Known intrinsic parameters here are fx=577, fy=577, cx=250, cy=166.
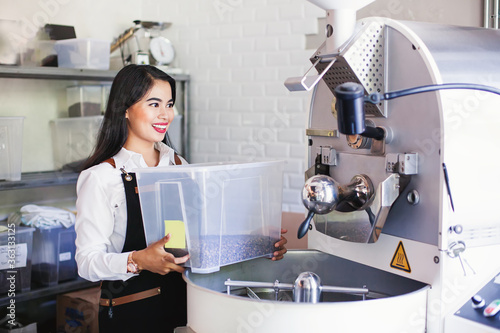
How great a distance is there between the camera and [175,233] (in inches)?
65.3

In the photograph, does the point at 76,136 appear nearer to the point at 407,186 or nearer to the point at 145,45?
the point at 145,45

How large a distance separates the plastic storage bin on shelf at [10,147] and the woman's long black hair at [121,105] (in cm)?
109

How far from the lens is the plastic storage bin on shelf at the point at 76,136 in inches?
132

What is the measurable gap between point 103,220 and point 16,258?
1289 millimetres

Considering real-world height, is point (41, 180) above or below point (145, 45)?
below

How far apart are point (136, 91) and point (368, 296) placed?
3.55 ft

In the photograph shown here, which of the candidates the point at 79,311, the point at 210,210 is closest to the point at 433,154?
the point at 210,210

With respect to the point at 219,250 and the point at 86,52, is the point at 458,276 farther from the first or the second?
the point at 86,52

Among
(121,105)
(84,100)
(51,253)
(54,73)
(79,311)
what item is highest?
(54,73)

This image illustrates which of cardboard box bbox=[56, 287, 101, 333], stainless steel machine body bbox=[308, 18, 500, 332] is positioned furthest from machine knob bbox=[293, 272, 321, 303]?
cardboard box bbox=[56, 287, 101, 333]

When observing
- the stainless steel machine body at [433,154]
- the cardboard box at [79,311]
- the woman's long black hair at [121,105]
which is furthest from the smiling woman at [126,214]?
the cardboard box at [79,311]

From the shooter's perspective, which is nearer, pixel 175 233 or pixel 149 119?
pixel 175 233

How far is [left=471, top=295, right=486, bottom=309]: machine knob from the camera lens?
141 cm

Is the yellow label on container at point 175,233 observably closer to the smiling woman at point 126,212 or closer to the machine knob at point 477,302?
the smiling woman at point 126,212
